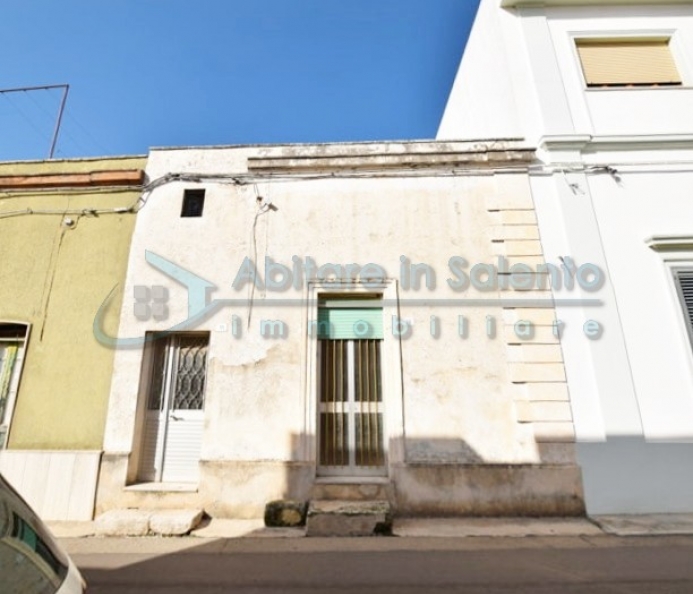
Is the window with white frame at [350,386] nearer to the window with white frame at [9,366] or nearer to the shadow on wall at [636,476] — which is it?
the shadow on wall at [636,476]

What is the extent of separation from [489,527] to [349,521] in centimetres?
156

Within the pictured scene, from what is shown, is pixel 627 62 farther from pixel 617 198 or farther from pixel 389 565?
pixel 389 565

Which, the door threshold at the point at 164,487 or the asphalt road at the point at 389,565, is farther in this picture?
the door threshold at the point at 164,487

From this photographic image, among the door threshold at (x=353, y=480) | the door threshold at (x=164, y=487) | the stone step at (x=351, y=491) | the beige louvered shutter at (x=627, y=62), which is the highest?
the beige louvered shutter at (x=627, y=62)

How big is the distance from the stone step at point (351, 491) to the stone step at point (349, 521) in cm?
42

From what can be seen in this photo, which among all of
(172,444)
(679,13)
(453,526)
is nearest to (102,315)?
(172,444)

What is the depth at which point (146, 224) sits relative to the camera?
18.6 feet

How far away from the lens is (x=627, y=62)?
20.3 feet

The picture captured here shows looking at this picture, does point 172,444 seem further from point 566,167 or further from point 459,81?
point 459,81

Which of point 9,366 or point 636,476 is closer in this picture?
point 636,476

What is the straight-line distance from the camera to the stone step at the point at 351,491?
446 cm

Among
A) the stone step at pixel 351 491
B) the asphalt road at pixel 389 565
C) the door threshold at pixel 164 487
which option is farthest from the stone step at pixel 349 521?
the door threshold at pixel 164 487

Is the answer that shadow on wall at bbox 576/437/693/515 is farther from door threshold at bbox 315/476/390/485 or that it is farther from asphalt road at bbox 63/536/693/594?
door threshold at bbox 315/476/390/485

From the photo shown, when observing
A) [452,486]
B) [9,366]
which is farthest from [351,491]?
[9,366]
